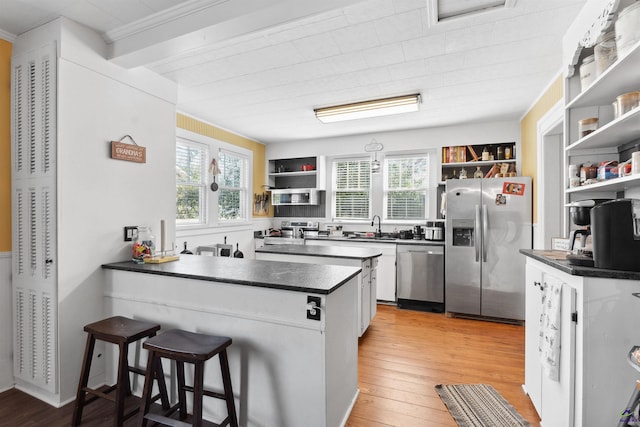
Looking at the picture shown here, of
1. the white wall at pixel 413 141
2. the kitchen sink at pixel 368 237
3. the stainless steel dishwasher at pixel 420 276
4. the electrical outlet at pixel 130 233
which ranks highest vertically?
the white wall at pixel 413 141

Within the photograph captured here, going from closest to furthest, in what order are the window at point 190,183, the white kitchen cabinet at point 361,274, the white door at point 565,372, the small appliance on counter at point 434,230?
the white door at point 565,372 < the white kitchen cabinet at point 361,274 < the window at point 190,183 < the small appliance on counter at point 434,230

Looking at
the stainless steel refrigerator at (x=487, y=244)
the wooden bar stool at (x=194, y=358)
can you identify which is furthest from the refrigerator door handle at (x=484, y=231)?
the wooden bar stool at (x=194, y=358)

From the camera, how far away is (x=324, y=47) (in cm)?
243

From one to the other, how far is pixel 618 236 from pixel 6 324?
3912mm

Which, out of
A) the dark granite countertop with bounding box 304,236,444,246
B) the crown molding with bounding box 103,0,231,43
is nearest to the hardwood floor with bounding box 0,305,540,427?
the dark granite countertop with bounding box 304,236,444,246

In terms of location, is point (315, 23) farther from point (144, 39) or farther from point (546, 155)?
point (546, 155)

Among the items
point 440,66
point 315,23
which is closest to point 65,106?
point 315,23

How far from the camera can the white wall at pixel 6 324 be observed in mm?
2270

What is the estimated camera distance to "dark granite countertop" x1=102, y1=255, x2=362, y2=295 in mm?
1727

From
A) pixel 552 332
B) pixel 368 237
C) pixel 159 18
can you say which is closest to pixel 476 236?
pixel 368 237

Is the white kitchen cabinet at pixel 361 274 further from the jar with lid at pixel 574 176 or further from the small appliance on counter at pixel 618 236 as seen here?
the small appliance on counter at pixel 618 236

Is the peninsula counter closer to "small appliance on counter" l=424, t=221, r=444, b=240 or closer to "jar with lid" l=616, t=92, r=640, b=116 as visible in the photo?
"jar with lid" l=616, t=92, r=640, b=116

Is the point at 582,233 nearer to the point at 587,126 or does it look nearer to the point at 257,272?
the point at 587,126

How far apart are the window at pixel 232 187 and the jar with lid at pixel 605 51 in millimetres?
4347
